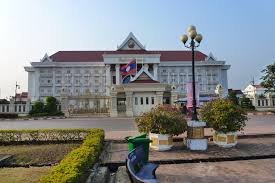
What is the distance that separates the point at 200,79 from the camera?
242 ft

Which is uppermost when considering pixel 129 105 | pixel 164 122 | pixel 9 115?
pixel 129 105

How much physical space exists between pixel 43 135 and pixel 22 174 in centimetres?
609

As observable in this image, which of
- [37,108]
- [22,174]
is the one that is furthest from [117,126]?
[37,108]

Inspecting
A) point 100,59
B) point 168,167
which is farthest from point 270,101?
point 168,167

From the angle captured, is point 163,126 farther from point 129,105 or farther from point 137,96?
point 137,96

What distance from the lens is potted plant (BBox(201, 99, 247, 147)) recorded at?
10953 mm

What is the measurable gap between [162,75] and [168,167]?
66180 millimetres

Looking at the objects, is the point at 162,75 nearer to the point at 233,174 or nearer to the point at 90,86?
the point at 90,86

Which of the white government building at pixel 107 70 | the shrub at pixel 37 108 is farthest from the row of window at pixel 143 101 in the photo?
the white government building at pixel 107 70

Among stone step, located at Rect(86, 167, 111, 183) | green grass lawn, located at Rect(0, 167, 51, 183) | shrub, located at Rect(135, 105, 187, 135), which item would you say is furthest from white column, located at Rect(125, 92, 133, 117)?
stone step, located at Rect(86, 167, 111, 183)

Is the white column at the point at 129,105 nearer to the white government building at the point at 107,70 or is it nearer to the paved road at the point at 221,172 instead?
the white government building at the point at 107,70

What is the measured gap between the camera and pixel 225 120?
1096cm

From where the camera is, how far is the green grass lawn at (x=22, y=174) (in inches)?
258

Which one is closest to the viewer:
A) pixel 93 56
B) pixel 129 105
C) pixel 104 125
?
pixel 104 125
